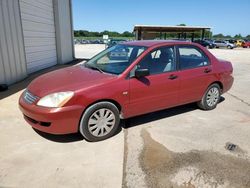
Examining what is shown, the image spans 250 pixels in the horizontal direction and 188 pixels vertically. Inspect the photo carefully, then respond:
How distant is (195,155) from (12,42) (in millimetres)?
6543

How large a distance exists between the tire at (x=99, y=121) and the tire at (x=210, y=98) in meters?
2.33

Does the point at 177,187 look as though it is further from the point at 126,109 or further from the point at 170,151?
the point at 126,109

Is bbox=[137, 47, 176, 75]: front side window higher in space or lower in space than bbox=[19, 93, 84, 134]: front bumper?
higher

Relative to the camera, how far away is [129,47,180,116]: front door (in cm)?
405

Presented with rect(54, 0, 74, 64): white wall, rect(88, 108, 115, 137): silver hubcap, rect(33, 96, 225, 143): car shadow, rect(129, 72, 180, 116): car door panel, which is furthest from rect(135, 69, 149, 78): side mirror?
rect(54, 0, 74, 64): white wall

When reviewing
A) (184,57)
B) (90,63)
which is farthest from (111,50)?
(184,57)

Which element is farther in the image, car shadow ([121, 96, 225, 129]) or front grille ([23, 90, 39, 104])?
car shadow ([121, 96, 225, 129])

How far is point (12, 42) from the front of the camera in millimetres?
7418

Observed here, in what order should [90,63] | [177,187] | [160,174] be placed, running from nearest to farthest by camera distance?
[177,187] < [160,174] < [90,63]

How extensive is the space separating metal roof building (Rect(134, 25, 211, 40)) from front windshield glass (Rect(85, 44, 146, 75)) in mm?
31748

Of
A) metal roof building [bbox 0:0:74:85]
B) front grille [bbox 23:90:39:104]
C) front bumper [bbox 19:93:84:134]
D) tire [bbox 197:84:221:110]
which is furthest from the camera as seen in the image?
metal roof building [bbox 0:0:74:85]

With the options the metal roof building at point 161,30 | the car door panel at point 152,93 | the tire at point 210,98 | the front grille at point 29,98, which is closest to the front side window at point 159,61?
the car door panel at point 152,93

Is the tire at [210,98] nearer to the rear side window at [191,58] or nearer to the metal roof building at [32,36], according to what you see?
the rear side window at [191,58]

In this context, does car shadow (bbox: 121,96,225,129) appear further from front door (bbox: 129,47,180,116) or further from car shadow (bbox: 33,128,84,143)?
car shadow (bbox: 33,128,84,143)
